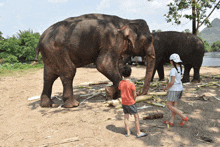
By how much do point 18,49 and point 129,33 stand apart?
1883 centimetres

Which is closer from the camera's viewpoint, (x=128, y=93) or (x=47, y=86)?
(x=128, y=93)

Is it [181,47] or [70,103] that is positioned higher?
[181,47]

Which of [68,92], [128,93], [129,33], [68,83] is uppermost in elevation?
[129,33]

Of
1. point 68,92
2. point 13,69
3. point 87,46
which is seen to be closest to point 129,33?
point 87,46

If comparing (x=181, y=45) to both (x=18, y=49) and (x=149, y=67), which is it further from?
(x=18, y=49)

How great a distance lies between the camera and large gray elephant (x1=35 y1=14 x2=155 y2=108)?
13.7ft

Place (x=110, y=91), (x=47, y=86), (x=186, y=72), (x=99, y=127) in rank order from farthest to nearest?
(x=186, y=72), (x=47, y=86), (x=110, y=91), (x=99, y=127)

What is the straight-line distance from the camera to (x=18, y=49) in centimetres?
1900

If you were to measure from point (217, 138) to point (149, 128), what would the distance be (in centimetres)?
114

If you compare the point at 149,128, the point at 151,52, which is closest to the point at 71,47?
the point at 151,52

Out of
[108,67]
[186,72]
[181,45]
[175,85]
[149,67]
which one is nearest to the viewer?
[175,85]

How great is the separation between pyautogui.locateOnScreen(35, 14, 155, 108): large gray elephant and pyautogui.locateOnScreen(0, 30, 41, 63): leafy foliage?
54.9 feet

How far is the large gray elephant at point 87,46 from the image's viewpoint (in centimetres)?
418

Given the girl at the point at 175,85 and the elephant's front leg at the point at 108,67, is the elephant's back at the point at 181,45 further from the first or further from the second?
the girl at the point at 175,85
